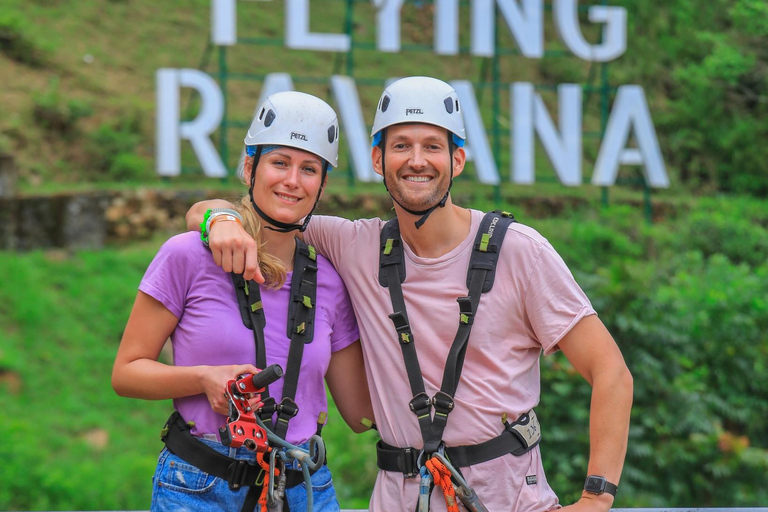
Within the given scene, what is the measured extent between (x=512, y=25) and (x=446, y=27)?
133cm

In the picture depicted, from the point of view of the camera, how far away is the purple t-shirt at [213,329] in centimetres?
306

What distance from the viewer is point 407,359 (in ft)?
10.4

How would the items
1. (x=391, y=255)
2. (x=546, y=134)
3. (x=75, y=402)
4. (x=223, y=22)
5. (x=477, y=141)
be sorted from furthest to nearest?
(x=546, y=134)
(x=477, y=141)
(x=223, y=22)
(x=75, y=402)
(x=391, y=255)

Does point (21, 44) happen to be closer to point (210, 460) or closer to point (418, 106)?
point (418, 106)

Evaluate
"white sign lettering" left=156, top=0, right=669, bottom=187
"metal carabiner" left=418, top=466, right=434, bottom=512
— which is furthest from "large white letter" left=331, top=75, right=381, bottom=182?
"metal carabiner" left=418, top=466, right=434, bottom=512

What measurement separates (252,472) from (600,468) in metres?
1.10

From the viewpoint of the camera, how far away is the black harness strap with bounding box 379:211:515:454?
3.10 metres

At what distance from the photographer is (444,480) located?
305 cm

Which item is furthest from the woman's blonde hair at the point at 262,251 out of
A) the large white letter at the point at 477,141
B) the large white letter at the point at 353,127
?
the large white letter at the point at 477,141

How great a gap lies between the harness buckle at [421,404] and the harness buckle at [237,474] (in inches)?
21.9

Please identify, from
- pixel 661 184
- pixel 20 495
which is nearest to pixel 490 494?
pixel 20 495

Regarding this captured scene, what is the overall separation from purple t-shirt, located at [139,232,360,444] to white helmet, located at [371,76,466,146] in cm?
68

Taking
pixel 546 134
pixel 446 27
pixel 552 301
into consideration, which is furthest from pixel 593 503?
pixel 446 27

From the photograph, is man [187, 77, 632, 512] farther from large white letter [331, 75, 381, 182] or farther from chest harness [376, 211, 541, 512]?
large white letter [331, 75, 381, 182]
